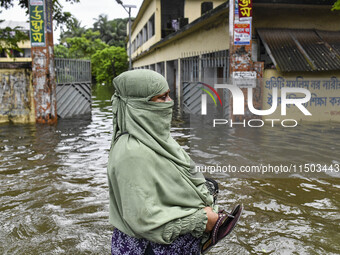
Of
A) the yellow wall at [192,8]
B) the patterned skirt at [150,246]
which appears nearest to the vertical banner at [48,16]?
the patterned skirt at [150,246]

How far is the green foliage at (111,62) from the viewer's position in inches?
1865

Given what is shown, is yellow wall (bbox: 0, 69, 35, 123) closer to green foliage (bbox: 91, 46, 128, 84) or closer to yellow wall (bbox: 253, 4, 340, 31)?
yellow wall (bbox: 253, 4, 340, 31)

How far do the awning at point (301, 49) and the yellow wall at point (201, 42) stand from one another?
5.31 ft

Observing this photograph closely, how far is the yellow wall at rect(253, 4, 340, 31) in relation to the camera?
1125 centimetres

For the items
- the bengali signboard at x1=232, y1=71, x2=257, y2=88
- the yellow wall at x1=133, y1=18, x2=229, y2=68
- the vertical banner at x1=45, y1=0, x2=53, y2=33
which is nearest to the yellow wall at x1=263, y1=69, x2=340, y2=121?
the bengali signboard at x1=232, y1=71, x2=257, y2=88

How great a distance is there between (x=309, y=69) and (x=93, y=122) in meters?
7.10

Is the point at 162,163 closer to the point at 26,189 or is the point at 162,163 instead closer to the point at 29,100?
the point at 26,189

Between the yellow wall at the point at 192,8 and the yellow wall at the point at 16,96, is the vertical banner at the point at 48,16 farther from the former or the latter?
the yellow wall at the point at 192,8

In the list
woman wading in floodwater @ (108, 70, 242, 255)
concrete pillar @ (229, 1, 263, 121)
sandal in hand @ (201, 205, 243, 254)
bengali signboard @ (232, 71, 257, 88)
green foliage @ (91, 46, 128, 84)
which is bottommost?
sandal in hand @ (201, 205, 243, 254)

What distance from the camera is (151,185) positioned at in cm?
185

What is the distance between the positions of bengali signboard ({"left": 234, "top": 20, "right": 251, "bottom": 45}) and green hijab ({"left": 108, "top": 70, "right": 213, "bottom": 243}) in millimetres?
8932

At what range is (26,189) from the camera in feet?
17.8

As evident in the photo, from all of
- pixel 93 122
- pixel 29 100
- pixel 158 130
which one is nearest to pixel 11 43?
pixel 29 100

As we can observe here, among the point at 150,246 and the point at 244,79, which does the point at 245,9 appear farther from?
the point at 150,246
